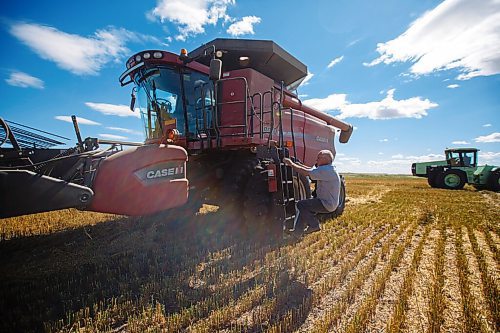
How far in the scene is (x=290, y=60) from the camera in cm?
609

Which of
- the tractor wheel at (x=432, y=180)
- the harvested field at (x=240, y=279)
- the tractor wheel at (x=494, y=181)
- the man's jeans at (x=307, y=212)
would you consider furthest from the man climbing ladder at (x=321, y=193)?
the tractor wheel at (x=494, y=181)

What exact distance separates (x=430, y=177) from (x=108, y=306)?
21.4 m

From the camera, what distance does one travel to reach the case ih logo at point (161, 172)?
110 inches

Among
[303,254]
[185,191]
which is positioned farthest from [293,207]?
[185,191]

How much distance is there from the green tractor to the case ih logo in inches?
786

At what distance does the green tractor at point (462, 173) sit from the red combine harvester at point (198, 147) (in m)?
16.6

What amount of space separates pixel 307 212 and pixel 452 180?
1791 centimetres

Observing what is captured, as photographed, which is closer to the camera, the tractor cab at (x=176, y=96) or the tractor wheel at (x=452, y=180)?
the tractor cab at (x=176, y=96)

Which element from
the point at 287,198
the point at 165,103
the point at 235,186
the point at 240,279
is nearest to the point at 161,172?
the point at 240,279

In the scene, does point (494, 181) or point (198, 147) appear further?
point (494, 181)

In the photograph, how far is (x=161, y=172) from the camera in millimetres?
2998

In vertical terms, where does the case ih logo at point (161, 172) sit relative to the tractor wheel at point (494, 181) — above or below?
above

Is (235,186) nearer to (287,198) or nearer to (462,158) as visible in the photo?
(287,198)

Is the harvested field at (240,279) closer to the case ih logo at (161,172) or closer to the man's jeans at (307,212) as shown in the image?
the man's jeans at (307,212)
